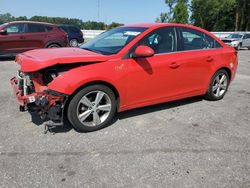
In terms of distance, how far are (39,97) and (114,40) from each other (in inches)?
71.6

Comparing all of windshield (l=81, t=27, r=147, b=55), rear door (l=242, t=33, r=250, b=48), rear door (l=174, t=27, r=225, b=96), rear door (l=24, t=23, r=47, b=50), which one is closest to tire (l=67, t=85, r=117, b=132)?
windshield (l=81, t=27, r=147, b=55)

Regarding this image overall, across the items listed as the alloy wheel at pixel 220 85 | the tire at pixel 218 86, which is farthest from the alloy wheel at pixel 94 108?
the alloy wheel at pixel 220 85

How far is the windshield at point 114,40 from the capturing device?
4.66 meters

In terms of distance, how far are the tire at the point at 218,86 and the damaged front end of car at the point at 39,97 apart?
10.9 feet

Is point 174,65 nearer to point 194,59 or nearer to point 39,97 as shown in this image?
point 194,59

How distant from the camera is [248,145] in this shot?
157 inches

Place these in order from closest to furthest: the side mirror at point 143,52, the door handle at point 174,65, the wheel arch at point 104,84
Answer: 1. the wheel arch at point 104,84
2. the side mirror at point 143,52
3. the door handle at point 174,65

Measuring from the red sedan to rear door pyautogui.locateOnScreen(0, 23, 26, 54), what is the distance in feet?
25.4

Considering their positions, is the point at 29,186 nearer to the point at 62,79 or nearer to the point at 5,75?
the point at 62,79

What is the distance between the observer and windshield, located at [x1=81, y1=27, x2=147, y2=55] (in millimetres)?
4656

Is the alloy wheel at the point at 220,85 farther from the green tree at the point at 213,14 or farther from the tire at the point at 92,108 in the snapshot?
the green tree at the point at 213,14

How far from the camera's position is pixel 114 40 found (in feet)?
16.8

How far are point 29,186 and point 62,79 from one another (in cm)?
158

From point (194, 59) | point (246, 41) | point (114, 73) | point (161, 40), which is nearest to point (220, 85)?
point (194, 59)
